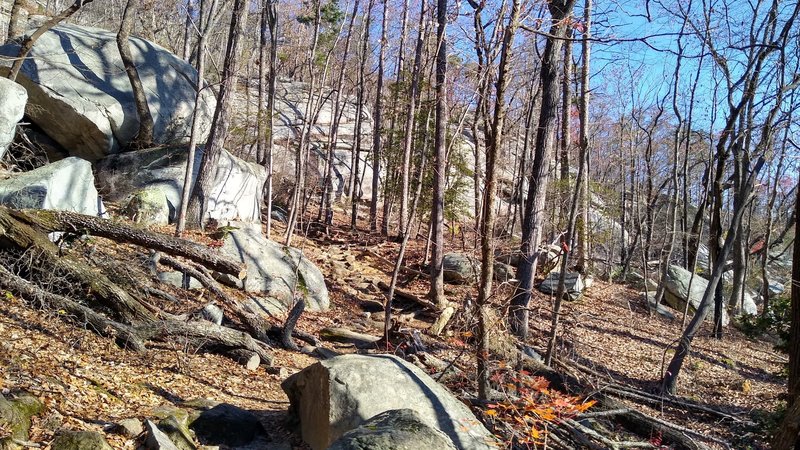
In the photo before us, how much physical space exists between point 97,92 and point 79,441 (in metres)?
11.2

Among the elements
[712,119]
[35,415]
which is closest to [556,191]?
[712,119]

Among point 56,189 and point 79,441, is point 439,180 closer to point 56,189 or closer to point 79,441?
point 56,189

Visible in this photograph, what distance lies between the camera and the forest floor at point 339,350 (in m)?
5.39

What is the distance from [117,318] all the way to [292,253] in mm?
5331

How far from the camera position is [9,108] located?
9.62m

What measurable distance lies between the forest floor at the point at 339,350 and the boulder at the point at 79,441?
0.14m

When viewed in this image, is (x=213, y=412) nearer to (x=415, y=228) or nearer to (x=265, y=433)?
(x=265, y=433)

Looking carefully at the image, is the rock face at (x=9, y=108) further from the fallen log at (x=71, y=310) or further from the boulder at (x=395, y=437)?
the boulder at (x=395, y=437)

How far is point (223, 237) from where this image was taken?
1141cm

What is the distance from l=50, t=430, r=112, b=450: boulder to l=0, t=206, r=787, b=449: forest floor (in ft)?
0.47

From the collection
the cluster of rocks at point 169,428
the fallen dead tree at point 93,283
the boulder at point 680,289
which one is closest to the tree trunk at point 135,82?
the fallen dead tree at point 93,283

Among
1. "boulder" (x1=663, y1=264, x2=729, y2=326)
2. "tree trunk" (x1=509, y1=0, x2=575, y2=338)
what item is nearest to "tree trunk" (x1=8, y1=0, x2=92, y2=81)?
"tree trunk" (x1=509, y1=0, x2=575, y2=338)

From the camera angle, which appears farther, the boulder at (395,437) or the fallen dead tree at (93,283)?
the fallen dead tree at (93,283)

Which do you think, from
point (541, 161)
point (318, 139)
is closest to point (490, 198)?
point (541, 161)
